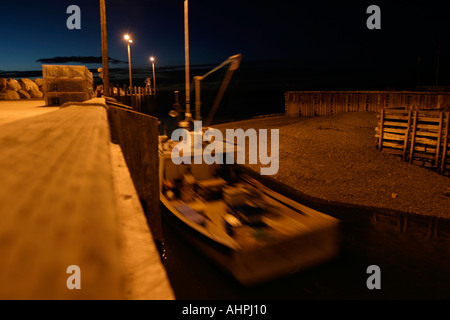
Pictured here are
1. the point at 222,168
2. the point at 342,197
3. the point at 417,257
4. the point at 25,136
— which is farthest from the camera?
the point at 342,197

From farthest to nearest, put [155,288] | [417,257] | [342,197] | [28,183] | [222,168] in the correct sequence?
1. [342,197]
2. [222,168]
3. [417,257]
4. [28,183]
5. [155,288]

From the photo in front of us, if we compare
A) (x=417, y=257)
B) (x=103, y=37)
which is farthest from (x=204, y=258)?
(x=103, y=37)

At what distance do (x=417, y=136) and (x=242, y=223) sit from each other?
13442 mm

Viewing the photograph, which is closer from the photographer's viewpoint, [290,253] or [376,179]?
[290,253]

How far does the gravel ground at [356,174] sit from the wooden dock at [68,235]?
1519 centimetres

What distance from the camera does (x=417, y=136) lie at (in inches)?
699

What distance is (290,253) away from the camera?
8031 millimetres

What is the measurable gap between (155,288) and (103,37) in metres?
16.0

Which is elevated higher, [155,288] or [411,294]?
[155,288]

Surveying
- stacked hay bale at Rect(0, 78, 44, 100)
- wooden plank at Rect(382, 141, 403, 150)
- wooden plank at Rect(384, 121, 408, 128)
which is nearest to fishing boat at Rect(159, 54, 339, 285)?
wooden plank at Rect(384, 121, 408, 128)

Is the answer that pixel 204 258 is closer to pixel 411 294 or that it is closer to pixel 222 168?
pixel 222 168

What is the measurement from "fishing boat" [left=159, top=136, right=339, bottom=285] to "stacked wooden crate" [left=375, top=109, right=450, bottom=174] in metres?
11.3
